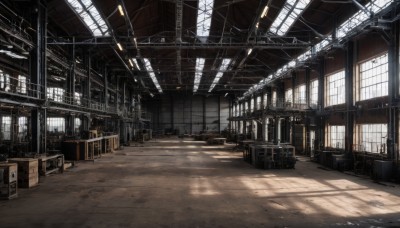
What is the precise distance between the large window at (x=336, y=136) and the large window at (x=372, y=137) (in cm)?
232

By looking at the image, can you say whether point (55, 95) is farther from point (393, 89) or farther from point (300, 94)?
point (393, 89)

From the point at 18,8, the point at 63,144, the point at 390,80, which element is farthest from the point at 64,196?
the point at 390,80

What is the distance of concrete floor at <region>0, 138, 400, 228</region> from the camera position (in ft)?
30.5

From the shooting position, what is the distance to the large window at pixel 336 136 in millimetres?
24131

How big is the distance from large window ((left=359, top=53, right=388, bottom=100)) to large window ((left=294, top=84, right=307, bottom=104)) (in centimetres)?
947

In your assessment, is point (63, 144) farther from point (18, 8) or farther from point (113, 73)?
point (113, 73)

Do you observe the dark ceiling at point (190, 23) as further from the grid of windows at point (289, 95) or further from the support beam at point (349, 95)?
the grid of windows at point (289, 95)

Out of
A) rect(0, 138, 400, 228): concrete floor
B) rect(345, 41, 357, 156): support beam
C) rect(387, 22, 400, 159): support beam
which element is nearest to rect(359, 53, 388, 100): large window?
rect(345, 41, 357, 156): support beam

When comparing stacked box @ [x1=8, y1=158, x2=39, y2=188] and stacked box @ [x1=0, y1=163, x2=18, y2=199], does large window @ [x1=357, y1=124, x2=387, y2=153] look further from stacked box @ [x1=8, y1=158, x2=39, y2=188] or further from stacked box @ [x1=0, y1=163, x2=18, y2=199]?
stacked box @ [x1=0, y1=163, x2=18, y2=199]

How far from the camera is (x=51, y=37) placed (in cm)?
2372

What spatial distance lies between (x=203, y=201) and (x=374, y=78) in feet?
47.4

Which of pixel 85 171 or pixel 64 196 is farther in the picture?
→ pixel 85 171

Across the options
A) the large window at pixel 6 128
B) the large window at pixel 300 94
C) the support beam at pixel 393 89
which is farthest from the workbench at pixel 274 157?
the large window at pixel 6 128

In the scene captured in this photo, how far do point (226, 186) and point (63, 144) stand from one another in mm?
14643
